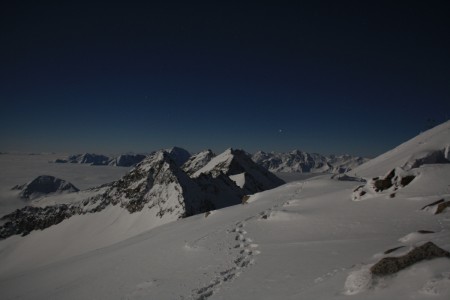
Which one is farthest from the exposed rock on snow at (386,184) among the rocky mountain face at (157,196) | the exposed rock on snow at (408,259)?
the rocky mountain face at (157,196)

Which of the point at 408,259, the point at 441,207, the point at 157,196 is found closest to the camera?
the point at 408,259

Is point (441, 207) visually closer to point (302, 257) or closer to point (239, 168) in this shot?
point (302, 257)

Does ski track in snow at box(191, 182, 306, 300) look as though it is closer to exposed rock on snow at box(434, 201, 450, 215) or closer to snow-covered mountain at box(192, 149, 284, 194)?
exposed rock on snow at box(434, 201, 450, 215)

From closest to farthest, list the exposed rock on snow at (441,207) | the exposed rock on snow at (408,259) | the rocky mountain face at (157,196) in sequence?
the exposed rock on snow at (408,259)
the exposed rock on snow at (441,207)
the rocky mountain face at (157,196)

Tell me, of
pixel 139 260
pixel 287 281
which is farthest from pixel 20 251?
pixel 287 281

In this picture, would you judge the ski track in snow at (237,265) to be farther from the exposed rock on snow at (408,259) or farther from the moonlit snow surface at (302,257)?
the exposed rock on snow at (408,259)

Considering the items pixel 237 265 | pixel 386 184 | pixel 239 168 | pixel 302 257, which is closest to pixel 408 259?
pixel 302 257

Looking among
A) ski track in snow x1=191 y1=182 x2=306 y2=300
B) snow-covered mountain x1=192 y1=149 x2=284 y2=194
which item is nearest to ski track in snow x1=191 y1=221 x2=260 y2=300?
ski track in snow x1=191 y1=182 x2=306 y2=300
